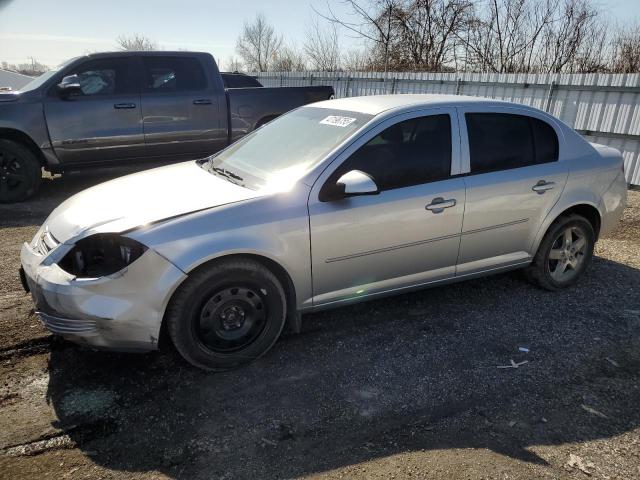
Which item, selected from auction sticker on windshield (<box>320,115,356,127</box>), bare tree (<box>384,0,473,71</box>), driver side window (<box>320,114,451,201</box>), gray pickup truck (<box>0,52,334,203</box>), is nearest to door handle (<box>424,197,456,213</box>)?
driver side window (<box>320,114,451,201</box>)

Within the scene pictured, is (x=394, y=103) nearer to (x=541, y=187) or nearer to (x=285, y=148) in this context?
(x=285, y=148)

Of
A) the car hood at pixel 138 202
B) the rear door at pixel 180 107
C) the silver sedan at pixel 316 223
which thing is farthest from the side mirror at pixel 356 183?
the rear door at pixel 180 107

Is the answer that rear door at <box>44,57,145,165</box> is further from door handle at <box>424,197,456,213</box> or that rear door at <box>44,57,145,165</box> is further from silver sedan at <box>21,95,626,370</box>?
door handle at <box>424,197,456,213</box>

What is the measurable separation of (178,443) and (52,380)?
41.9 inches

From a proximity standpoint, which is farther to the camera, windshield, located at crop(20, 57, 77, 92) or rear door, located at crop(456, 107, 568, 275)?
windshield, located at crop(20, 57, 77, 92)

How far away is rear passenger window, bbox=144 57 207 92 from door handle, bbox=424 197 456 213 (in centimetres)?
542

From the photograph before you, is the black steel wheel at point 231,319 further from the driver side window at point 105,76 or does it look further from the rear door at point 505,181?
the driver side window at point 105,76

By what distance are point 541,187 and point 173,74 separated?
5.89 m

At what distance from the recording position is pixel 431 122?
3.72 metres

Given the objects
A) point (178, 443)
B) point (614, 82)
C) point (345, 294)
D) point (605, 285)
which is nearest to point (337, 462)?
point (178, 443)

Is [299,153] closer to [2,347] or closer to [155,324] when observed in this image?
[155,324]

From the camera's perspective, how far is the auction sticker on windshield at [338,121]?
3.64m

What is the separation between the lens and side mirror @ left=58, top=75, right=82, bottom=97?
6777 millimetres

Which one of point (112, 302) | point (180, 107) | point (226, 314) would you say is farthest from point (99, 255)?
point (180, 107)
